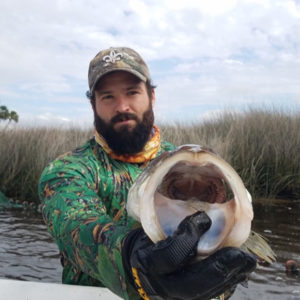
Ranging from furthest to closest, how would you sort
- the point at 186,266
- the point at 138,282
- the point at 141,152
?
the point at 141,152
the point at 138,282
the point at 186,266

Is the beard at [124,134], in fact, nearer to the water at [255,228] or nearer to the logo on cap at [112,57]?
the logo on cap at [112,57]

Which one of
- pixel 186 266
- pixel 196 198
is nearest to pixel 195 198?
pixel 196 198

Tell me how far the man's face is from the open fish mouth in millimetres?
1430

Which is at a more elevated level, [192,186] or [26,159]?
[192,186]

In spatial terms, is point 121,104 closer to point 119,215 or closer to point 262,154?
point 119,215

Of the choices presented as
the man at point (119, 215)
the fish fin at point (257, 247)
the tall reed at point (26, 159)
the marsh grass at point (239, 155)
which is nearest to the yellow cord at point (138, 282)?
the man at point (119, 215)

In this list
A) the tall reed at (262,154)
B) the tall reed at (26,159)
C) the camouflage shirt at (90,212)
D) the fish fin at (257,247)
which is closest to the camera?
the camouflage shirt at (90,212)

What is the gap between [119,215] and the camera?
2.60m

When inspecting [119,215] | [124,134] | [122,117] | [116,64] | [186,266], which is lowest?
[119,215]

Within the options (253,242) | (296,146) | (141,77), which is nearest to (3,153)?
(296,146)

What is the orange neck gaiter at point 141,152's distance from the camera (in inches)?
109

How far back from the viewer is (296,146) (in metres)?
8.48

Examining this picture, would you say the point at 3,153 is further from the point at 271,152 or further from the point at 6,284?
the point at 6,284

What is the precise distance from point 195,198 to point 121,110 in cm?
153
